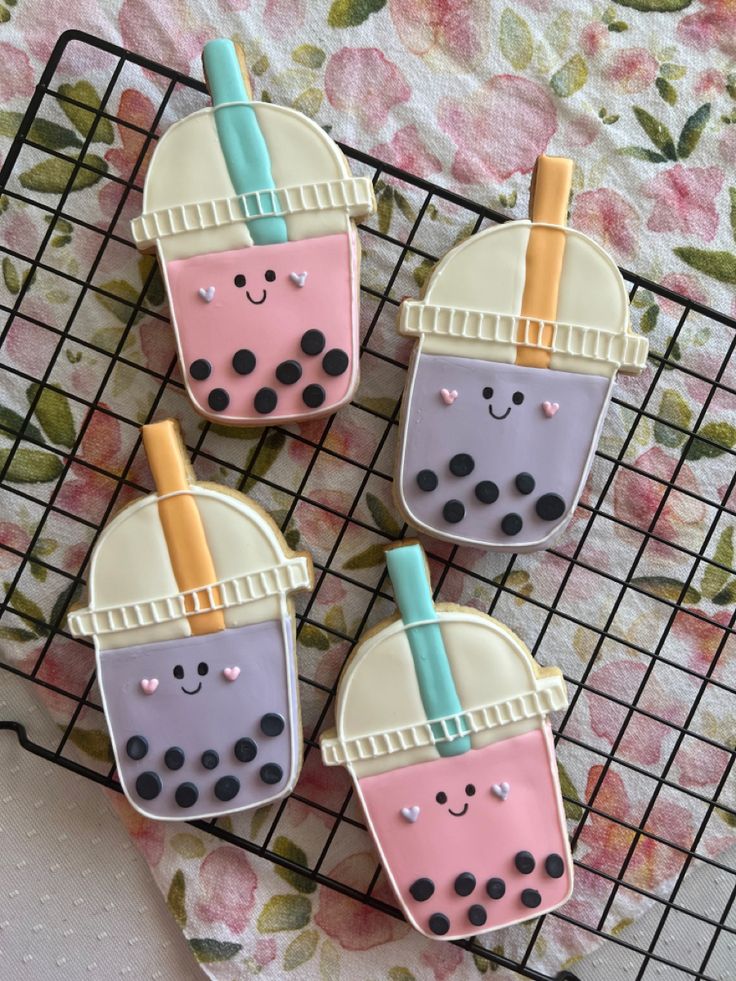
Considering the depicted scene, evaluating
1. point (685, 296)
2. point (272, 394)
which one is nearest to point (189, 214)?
point (272, 394)

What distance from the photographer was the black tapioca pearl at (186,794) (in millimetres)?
1014

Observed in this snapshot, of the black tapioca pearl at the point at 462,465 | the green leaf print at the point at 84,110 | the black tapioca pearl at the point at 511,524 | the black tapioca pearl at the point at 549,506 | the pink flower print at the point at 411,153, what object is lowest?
the black tapioca pearl at the point at 511,524

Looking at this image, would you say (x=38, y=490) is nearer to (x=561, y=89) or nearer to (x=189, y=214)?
(x=189, y=214)

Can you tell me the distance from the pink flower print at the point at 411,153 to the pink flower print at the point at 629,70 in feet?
0.76

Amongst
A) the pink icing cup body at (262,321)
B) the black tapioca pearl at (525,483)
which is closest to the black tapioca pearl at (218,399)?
the pink icing cup body at (262,321)

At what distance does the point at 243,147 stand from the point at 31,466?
1.38 ft

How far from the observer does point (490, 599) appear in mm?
1137

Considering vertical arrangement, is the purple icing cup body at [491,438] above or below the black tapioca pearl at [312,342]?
below

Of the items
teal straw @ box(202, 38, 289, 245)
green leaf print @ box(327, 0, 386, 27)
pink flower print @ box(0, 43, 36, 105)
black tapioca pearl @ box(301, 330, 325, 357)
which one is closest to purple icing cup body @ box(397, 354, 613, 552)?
black tapioca pearl @ box(301, 330, 325, 357)

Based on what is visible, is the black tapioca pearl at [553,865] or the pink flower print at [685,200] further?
the pink flower print at [685,200]

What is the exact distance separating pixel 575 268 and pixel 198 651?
0.56m

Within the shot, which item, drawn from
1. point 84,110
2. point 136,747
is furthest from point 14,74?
point 136,747

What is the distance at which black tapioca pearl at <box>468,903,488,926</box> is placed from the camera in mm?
1028

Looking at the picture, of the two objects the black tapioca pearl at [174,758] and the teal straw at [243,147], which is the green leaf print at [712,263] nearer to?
the teal straw at [243,147]
